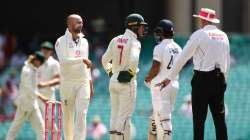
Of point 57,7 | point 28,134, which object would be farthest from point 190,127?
point 57,7

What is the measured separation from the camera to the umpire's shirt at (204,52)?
1243 cm

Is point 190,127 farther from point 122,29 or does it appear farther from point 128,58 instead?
point 128,58

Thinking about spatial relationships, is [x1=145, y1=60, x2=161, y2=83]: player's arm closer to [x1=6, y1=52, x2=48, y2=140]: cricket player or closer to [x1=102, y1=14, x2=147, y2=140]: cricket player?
[x1=102, y1=14, x2=147, y2=140]: cricket player

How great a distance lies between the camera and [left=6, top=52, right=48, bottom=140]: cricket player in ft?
55.2

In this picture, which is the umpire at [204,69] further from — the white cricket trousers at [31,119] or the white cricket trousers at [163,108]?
the white cricket trousers at [31,119]

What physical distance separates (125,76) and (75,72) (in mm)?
920

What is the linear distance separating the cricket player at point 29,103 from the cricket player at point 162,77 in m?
3.83

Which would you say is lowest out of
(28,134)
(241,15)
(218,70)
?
(28,134)

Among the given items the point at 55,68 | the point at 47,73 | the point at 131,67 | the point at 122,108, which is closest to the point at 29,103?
the point at 47,73

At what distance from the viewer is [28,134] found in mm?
22203

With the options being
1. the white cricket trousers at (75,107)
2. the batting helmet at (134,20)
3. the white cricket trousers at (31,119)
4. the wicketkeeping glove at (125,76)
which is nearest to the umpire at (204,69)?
the wicketkeeping glove at (125,76)

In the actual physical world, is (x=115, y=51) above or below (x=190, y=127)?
above

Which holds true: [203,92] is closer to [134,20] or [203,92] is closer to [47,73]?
[134,20]

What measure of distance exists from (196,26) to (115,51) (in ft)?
41.2
